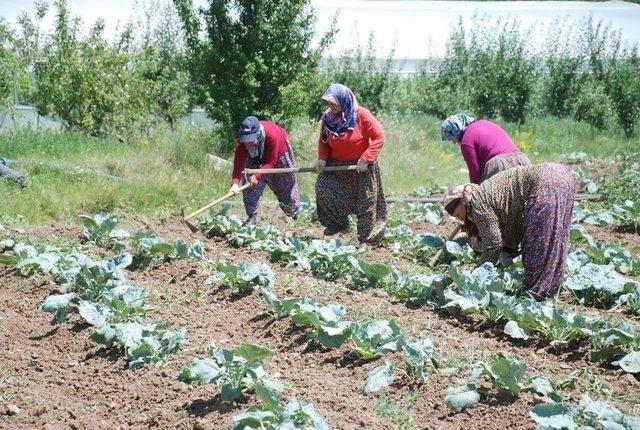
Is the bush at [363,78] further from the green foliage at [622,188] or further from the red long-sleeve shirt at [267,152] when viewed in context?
the red long-sleeve shirt at [267,152]

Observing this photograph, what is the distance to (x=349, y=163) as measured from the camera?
806cm

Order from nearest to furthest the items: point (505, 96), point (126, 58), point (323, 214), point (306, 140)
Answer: point (323, 214), point (306, 140), point (126, 58), point (505, 96)

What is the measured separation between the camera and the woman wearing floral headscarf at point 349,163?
778cm

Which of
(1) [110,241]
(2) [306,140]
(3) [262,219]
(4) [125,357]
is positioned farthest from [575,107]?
(4) [125,357]

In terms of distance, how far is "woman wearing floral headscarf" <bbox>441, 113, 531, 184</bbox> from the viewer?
22.7ft

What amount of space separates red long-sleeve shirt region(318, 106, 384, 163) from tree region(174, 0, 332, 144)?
3.97 metres

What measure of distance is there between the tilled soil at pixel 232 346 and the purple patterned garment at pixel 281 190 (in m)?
2.56

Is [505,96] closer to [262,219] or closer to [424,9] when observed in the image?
[424,9]

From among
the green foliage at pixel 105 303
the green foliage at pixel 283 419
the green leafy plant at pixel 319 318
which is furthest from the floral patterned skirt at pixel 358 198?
the green foliage at pixel 283 419

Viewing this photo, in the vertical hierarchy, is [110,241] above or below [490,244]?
below

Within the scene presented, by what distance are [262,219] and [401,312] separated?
401 cm

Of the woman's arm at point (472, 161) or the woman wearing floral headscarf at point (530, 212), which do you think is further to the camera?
the woman's arm at point (472, 161)

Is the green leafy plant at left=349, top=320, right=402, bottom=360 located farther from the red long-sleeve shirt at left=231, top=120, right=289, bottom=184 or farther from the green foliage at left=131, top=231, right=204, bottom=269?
the red long-sleeve shirt at left=231, top=120, right=289, bottom=184

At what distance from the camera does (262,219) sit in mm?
9328
